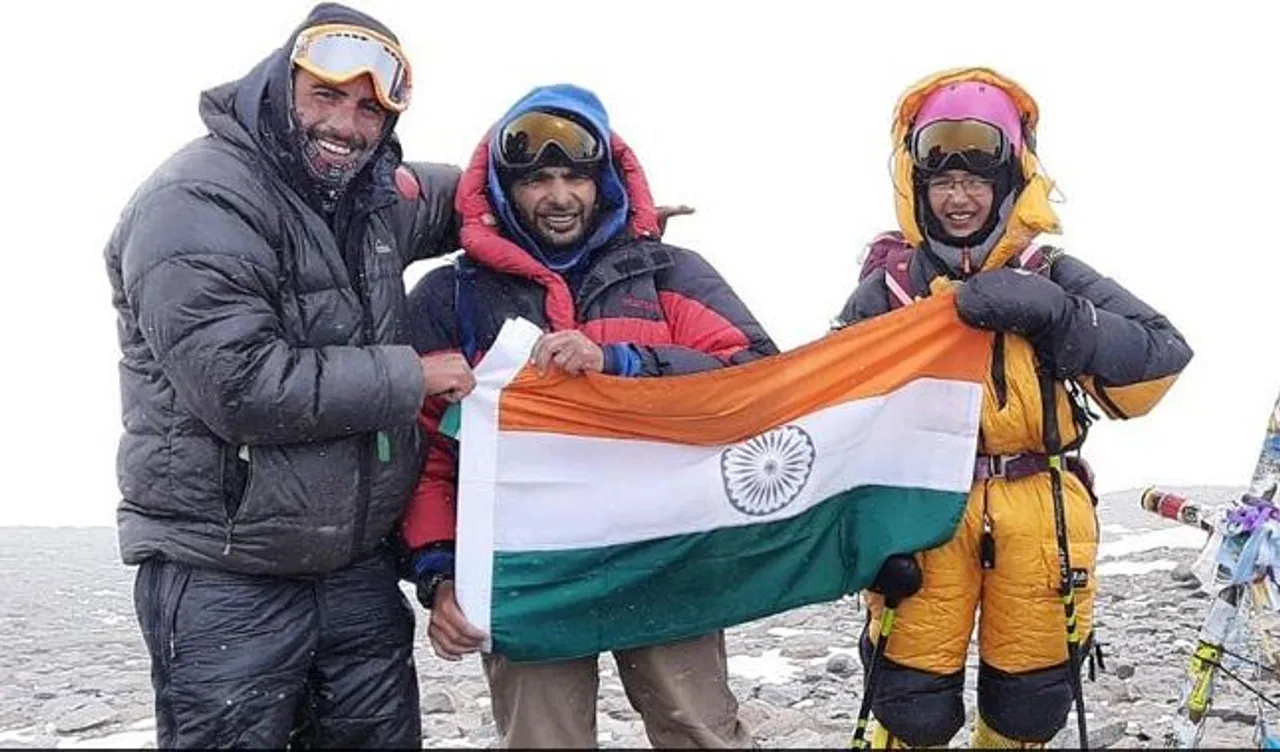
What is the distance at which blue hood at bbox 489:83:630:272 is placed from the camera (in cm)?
514

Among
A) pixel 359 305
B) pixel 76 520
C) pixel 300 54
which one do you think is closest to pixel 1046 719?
pixel 359 305

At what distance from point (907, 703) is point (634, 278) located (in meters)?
2.17

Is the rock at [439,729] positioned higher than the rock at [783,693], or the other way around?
the rock at [439,729]

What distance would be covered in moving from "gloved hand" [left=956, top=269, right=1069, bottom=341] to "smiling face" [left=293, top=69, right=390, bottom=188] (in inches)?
101

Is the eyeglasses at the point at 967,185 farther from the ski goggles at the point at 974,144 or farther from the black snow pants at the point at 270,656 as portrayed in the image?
the black snow pants at the point at 270,656

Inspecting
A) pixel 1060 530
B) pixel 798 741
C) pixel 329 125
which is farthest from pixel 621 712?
pixel 329 125

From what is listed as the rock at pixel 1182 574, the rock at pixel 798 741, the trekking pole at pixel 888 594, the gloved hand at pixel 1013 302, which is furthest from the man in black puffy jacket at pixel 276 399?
the rock at pixel 1182 574

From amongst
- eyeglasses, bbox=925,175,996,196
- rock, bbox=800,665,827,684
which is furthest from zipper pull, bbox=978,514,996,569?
rock, bbox=800,665,827,684

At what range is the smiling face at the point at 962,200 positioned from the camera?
17.8 ft

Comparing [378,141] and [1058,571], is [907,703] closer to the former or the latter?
[1058,571]

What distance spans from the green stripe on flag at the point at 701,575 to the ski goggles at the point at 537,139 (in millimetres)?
1633

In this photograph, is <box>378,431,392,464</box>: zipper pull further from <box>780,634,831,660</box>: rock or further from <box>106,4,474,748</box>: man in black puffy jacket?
<box>780,634,831,660</box>: rock

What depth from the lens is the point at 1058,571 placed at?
518 centimetres

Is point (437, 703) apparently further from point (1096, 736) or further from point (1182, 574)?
point (1182, 574)
